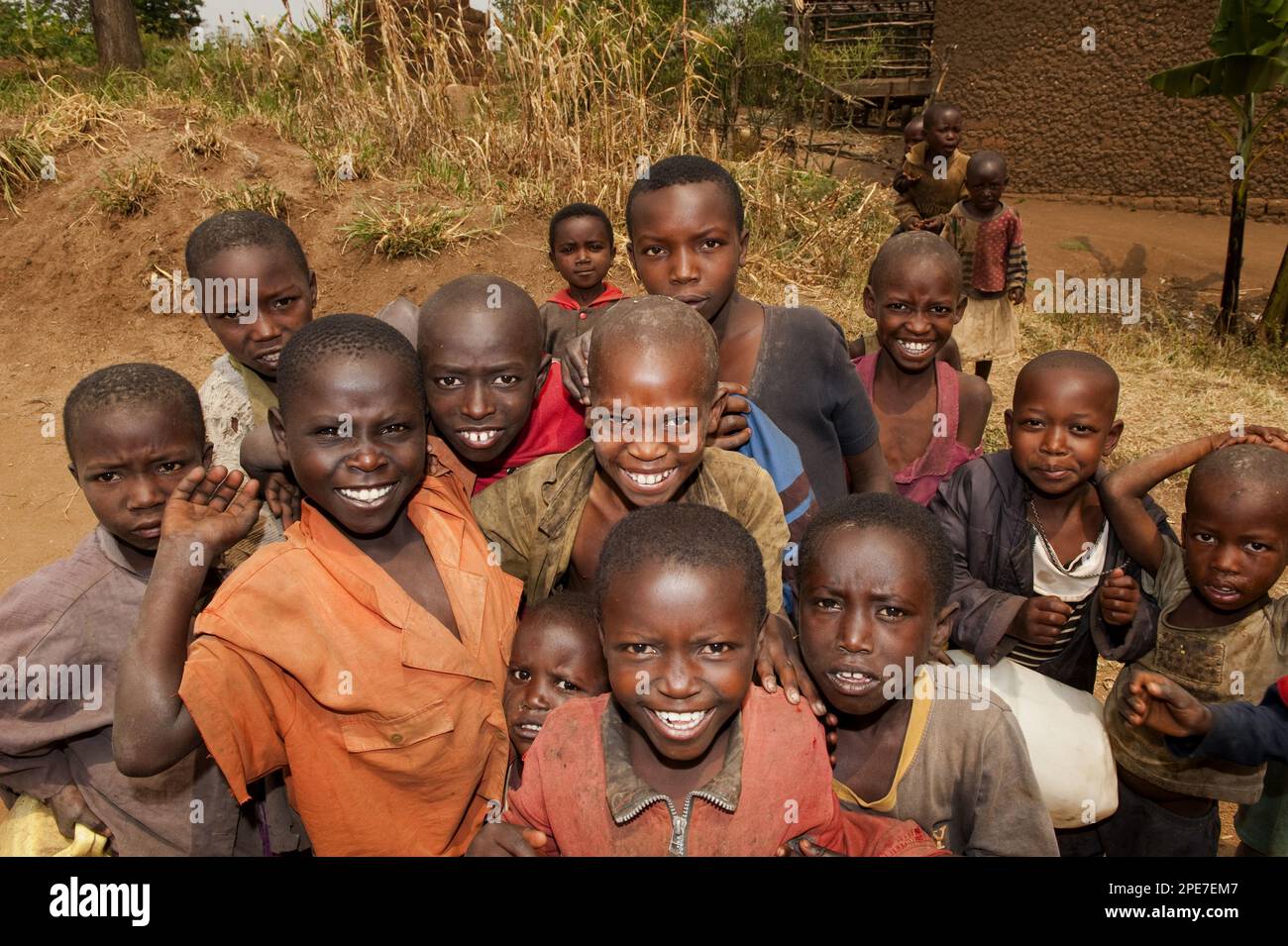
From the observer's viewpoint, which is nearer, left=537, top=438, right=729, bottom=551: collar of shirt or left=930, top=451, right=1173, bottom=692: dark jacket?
left=537, top=438, right=729, bottom=551: collar of shirt

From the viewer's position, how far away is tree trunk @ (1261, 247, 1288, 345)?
6.91 meters

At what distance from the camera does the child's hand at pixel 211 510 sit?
1.71 metres

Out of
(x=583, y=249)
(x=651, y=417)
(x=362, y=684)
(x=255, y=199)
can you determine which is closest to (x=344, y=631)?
(x=362, y=684)

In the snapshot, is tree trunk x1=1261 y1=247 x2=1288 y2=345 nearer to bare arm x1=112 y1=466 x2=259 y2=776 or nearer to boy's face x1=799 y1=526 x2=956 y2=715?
boy's face x1=799 y1=526 x2=956 y2=715

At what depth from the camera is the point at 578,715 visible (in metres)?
1.71

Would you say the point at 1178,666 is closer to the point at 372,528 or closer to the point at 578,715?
the point at 578,715

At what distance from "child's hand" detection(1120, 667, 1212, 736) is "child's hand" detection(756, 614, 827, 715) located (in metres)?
0.64

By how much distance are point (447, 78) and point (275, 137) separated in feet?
5.14

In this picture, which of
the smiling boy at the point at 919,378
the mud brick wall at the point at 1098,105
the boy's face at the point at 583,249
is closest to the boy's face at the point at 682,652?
the smiling boy at the point at 919,378

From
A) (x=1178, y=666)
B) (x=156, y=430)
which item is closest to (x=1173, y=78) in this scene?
(x=1178, y=666)

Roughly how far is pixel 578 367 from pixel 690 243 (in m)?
0.47

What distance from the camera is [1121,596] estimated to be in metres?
2.12

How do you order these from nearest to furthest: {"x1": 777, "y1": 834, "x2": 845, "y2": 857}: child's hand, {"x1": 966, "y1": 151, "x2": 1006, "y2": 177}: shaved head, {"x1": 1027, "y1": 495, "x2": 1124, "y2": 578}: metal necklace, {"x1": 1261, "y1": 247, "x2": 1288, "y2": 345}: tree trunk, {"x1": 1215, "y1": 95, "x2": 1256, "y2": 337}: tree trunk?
{"x1": 777, "y1": 834, "x2": 845, "y2": 857}: child's hand < {"x1": 1027, "y1": 495, "x2": 1124, "y2": 578}: metal necklace < {"x1": 966, "y1": 151, "x2": 1006, "y2": 177}: shaved head < {"x1": 1261, "y1": 247, "x2": 1288, "y2": 345}: tree trunk < {"x1": 1215, "y1": 95, "x2": 1256, "y2": 337}: tree trunk

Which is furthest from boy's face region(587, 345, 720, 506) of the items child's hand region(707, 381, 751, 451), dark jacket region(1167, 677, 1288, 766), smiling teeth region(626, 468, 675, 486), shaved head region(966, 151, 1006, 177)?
shaved head region(966, 151, 1006, 177)
